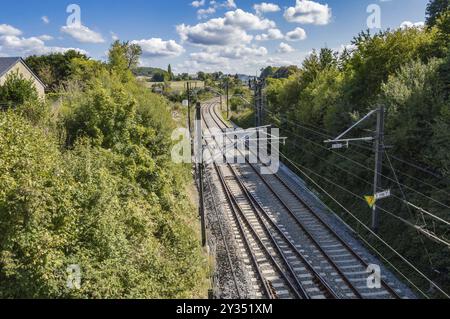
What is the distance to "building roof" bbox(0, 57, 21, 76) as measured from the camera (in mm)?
29794

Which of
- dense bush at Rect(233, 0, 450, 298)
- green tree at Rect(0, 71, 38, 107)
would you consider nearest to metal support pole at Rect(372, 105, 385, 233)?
dense bush at Rect(233, 0, 450, 298)

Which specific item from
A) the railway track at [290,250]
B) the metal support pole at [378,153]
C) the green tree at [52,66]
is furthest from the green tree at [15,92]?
the green tree at [52,66]

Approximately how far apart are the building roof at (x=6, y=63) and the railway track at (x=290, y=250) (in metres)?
21.0

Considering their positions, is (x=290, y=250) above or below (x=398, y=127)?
below

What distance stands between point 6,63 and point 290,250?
99.1 ft

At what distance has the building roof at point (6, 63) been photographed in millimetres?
29794

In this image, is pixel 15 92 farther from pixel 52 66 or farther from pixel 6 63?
pixel 52 66

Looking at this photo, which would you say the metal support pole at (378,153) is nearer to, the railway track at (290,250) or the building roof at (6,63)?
the railway track at (290,250)

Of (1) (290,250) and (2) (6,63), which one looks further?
(2) (6,63)

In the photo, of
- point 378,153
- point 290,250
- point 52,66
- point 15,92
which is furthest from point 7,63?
point 378,153

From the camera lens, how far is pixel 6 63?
3189 centimetres

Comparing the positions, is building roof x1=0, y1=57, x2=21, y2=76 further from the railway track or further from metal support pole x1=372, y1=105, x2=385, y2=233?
metal support pole x1=372, y1=105, x2=385, y2=233

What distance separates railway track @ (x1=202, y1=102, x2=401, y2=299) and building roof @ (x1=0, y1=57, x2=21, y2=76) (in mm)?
20970

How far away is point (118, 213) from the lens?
37.6 feet
